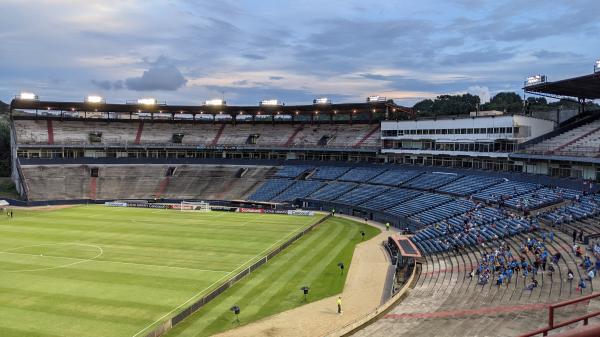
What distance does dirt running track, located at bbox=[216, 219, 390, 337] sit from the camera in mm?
29266

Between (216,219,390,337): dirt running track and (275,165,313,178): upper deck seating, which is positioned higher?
(275,165,313,178): upper deck seating

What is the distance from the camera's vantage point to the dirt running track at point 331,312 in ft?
96.0

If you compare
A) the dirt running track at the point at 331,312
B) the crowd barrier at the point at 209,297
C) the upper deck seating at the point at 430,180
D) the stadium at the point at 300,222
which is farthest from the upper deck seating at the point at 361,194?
the dirt running track at the point at 331,312

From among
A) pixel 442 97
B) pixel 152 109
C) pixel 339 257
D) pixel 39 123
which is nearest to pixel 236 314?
pixel 339 257

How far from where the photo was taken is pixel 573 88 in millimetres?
60844

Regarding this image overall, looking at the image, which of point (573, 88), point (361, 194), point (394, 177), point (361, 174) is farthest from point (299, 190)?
point (573, 88)

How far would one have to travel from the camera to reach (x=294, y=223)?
66.2 meters

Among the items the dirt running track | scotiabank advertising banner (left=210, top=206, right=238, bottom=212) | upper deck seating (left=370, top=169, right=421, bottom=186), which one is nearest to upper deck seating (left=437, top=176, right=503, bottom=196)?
upper deck seating (left=370, top=169, right=421, bottom=186)

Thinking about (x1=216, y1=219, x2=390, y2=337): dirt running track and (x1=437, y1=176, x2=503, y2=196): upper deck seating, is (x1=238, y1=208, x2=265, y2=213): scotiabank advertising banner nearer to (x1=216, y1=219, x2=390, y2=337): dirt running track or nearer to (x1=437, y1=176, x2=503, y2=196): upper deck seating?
(x1=437, y1=176, x2=503, y2=196): upper deck seating

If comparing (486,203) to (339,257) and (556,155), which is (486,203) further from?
(339,257)

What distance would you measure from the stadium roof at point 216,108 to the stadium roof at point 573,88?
31439mm

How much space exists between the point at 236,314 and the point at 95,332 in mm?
8554

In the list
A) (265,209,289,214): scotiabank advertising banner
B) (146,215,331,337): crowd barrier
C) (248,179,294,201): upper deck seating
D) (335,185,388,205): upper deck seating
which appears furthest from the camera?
(248,179,294,201): upper deck seating

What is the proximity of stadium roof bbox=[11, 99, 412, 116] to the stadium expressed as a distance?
0.54 meters
